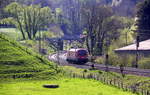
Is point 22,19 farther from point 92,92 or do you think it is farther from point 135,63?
point 92,92

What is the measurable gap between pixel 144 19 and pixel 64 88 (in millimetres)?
44447

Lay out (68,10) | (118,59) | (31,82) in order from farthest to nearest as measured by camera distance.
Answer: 1. (68,10)
2. (118,59)
3. (31,82)

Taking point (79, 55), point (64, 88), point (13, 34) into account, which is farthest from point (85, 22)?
point (64, 88)

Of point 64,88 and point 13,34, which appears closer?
point 64,88

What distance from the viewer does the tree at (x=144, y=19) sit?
3285 inches

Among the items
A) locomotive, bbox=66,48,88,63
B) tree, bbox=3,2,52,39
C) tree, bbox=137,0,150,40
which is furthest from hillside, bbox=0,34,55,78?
tree, bbox=3,2,52,39

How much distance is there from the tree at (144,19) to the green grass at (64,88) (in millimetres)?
37414

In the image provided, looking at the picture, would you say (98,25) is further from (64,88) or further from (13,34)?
(64,88)

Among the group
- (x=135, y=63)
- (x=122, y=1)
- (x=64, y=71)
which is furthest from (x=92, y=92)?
(x=122, y=1)

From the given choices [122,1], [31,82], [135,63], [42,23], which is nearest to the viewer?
[31,82]

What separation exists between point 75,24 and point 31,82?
4230 inches

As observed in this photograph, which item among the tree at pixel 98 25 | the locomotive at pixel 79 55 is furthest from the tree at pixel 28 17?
the locomotive at pixel 79 55

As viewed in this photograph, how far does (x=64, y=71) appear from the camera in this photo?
61.9 m

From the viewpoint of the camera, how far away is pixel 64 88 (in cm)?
4641
